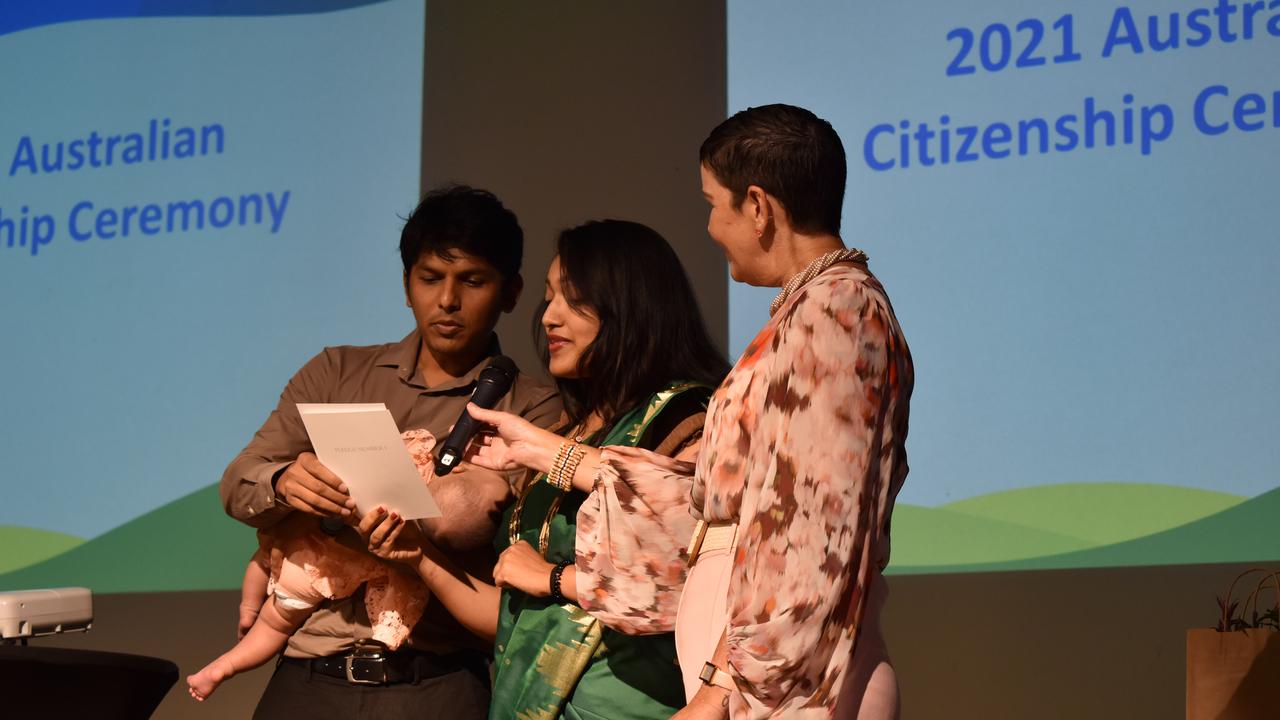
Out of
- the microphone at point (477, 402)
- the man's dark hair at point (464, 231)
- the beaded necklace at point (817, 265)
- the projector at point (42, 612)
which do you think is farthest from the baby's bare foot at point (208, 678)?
the beaded necklace at point (817, 265)

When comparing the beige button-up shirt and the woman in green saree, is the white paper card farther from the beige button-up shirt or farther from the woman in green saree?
the beige button-up shirt

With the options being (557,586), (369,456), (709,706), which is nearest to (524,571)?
(557,586)

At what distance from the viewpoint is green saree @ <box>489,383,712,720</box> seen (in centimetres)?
186

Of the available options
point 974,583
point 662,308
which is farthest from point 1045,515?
point 662,308

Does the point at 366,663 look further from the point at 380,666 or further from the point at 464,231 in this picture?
the point at 464,231

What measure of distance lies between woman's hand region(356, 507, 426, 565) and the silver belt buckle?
0.61ft

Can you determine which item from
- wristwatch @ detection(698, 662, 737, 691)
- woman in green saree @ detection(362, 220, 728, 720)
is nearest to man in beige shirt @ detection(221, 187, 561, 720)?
woman in green saree @ detection(362, 220, 728, 720)

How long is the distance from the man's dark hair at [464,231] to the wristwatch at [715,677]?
1.09 m

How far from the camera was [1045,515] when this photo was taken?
2959mm

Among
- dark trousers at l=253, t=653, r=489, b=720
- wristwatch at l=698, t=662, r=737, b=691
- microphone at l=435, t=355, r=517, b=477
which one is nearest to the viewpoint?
wristwatch at l=698, t=662, r=737, b=691

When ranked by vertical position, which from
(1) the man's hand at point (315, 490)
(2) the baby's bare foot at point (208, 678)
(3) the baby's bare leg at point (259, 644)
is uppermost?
(1) the man's hand at point (315, 490)

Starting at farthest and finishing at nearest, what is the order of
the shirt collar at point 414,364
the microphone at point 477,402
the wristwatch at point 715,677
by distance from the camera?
1. the shirt collar at point 414,364
2. the microphone at point 477,402
3. the wristwatch at point 715,677

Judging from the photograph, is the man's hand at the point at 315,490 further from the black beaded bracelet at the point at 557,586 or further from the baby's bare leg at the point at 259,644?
the black beaded bracelet at the point at 557,586

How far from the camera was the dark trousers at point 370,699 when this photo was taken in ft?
7.07
